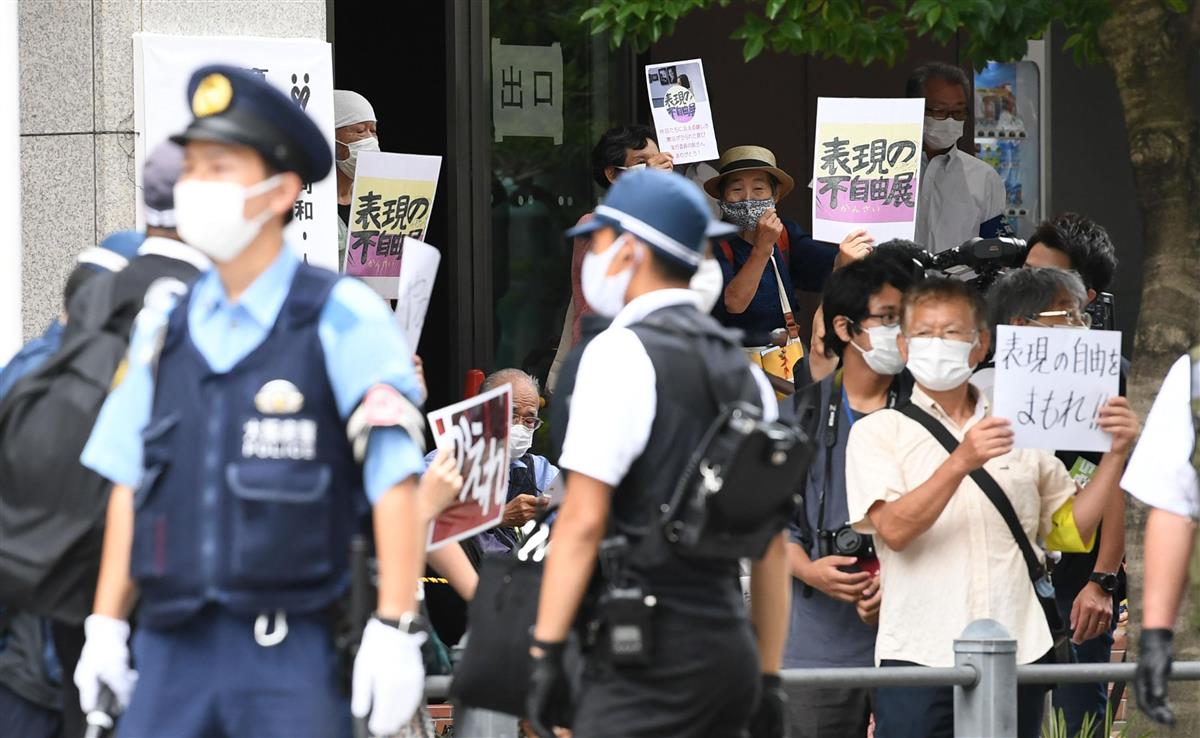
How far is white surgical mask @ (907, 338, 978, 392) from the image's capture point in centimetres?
676

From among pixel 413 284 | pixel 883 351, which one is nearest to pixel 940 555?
pixel 883 351

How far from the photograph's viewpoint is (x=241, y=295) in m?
4.55

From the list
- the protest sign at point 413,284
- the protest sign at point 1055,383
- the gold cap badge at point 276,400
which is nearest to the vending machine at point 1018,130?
the protest sign at point 1055,383

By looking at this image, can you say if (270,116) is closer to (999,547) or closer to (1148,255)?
(999,547)

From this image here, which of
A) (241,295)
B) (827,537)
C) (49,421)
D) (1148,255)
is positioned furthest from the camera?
(1148,255)

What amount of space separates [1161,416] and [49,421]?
2761 mm

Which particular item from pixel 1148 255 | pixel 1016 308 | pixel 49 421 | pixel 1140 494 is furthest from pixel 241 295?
pixel 1148 255

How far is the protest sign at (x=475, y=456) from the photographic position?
635 cm

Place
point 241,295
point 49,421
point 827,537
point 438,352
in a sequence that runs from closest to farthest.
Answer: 1. point 241,295
2. point 49,421
3. point 827,537
4. point 438,352

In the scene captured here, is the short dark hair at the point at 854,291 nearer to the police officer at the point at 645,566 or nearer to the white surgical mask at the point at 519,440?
the white surgical mask at the point at 519,440

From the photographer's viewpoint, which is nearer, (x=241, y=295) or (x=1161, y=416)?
(x=241, y=295)

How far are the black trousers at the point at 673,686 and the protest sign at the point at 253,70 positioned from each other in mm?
3922

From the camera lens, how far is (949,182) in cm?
1035

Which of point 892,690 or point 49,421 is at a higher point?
point 49,421
